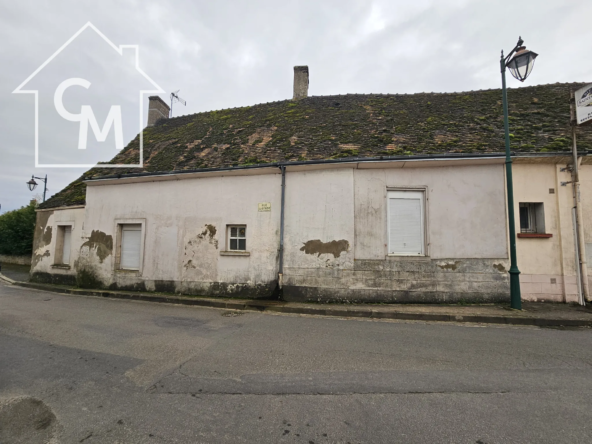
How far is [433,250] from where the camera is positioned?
311 inches

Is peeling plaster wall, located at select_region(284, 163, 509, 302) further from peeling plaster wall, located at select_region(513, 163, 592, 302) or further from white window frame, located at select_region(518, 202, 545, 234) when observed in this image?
white window frame, located at select_region(518, 202, 545, 234)

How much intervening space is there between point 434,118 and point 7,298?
15.8 meters

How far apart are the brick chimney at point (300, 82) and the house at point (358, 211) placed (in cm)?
392

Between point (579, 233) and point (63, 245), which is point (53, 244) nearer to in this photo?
point (63, 245)

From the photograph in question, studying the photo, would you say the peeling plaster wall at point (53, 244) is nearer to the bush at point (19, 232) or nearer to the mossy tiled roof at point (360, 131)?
the mossy tiled roof at point (360, 131)

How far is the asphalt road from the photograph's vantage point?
103 inches

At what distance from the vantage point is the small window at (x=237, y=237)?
920 centimetres

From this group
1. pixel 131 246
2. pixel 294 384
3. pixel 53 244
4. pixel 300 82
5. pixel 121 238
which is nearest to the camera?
pixel 294 384

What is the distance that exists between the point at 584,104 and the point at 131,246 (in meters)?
14.2

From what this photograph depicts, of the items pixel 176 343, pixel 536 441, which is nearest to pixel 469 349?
pixel 536 441

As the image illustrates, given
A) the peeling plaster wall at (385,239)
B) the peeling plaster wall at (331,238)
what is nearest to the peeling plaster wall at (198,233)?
the peeling plaster wall at (331,238)

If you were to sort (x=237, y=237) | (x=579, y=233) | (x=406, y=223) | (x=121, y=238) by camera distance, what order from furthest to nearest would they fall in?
(x=121, y=238) → (x=237, y=237) → (x=406, y=223) → (x=579, y=233)

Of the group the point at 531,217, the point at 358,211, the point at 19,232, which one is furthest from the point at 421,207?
the point at 19,232

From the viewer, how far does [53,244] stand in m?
12.6
